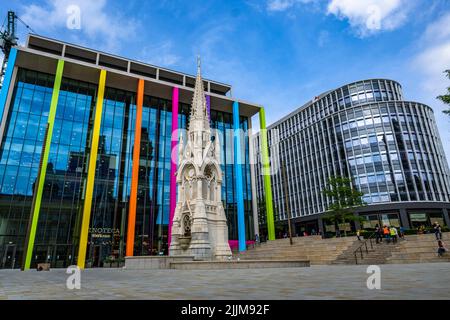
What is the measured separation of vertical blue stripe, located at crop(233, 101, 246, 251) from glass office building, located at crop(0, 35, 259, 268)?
0.78 meters

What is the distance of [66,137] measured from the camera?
35125 millimetres

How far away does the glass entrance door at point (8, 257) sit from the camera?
95.2 feet

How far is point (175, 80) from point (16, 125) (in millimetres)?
23945

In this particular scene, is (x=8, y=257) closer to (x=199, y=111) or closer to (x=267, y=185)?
(x=199, y=111)

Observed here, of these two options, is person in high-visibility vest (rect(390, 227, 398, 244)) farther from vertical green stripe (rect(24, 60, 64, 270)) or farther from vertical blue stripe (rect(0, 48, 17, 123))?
vertical blue stripe (rect(0, 48, 17, 123))

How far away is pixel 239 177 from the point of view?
42.2 meters

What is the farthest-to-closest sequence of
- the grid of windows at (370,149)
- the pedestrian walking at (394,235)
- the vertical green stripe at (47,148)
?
the grid of windows at (370,149) → the vertical green stripe at (47,148) → the pedestrian walking at (394,235)

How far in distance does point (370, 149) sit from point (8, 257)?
214 feet

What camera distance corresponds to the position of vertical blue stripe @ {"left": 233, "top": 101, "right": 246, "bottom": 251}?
1572 inches

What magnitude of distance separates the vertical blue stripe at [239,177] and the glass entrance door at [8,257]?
26227mm

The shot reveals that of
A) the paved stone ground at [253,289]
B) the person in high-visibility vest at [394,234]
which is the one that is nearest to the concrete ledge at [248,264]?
the paved stone ground at [253,289]

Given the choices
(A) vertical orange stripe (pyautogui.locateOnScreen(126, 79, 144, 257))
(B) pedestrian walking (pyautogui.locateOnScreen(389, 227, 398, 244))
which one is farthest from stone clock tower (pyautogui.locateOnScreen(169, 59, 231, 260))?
(B) pedestrian walking (pyautogui.locateOnScreen(389, 227, 398, 244))

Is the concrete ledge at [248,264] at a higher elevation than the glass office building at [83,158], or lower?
lower

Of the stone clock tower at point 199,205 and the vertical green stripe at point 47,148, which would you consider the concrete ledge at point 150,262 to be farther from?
the vertical green stripe at point 47,148
